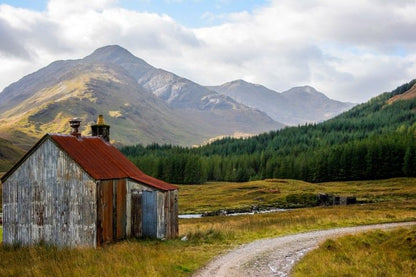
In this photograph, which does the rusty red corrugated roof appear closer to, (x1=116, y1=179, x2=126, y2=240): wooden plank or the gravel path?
(x1=116, y1=179, x2=126, y2=240): wooden plank

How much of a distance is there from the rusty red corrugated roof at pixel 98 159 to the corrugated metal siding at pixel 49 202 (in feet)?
1.77

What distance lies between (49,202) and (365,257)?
20481 mm

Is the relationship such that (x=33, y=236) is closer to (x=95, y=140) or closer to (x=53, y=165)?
(x=53, y=165)

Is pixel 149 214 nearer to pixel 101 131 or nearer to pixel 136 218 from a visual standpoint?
pixel 136 218

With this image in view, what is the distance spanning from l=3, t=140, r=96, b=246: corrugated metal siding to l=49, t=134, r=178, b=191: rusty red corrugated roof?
0.54m

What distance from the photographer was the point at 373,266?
63.8 ft

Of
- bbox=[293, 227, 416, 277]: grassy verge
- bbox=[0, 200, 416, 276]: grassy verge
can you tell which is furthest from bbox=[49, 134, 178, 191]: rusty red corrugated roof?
bbox=[293, 227, 416, 277]: grassy verge

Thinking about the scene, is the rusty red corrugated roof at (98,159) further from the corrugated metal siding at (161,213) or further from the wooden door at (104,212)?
the wooden door at (104,212)

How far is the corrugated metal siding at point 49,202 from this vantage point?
1118 inches

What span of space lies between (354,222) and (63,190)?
2238 cm

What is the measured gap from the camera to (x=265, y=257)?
22.0 meters

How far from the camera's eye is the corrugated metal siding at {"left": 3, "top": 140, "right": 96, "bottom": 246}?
93.2 ft

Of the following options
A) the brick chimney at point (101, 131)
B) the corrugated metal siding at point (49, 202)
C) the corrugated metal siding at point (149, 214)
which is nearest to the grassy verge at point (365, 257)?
the corrugated metal siding at point (149, 214)

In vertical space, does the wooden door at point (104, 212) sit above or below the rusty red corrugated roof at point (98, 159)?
below
